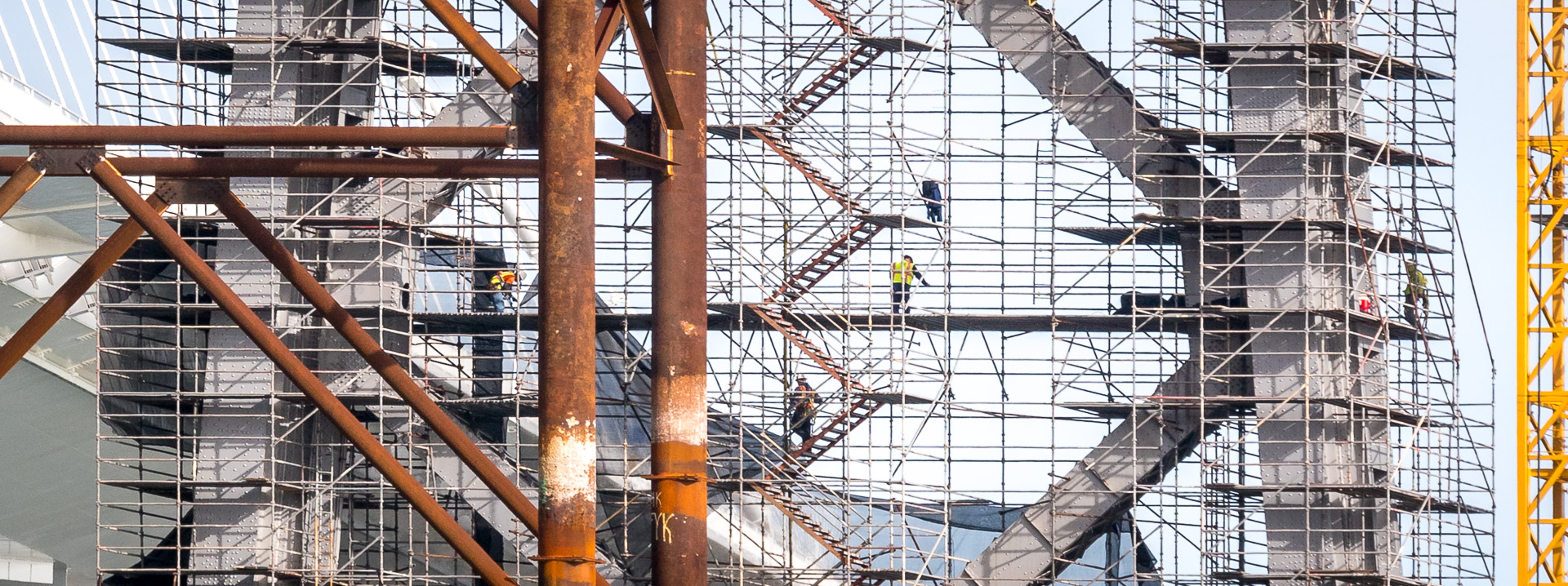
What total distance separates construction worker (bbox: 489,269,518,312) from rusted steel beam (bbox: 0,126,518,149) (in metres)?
14.4

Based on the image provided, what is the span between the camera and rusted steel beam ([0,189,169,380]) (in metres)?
14.7

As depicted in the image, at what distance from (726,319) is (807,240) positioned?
1929 millimetres

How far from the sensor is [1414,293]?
88.4 feet

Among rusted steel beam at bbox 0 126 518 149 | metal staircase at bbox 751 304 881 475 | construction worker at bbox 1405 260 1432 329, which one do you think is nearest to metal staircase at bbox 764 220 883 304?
metal staircase at bbox 751 304 881 475

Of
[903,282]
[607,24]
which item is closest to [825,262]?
[903,282]

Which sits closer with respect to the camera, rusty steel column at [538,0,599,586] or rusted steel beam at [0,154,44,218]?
rusty steel column at [538,0,599,586]

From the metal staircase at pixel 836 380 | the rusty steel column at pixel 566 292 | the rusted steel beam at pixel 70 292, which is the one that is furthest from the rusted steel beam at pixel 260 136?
the metal staircase at pixel 836 380

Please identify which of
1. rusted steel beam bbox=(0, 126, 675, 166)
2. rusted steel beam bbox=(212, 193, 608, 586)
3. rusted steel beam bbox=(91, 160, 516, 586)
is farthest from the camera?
rusted steel beam bbox=(91, 160, 516, 586)

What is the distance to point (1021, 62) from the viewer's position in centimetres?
2861

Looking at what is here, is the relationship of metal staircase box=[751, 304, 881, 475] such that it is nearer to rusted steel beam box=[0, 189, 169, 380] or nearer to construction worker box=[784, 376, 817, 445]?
construction worker box=[784, 376, 817, 445]

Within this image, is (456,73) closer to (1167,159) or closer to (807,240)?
(807,240)

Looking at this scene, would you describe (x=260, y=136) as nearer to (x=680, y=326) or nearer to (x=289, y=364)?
(x=289, y=364)

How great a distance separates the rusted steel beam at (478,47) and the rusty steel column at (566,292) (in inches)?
44.4

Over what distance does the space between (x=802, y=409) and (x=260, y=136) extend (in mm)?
16655
